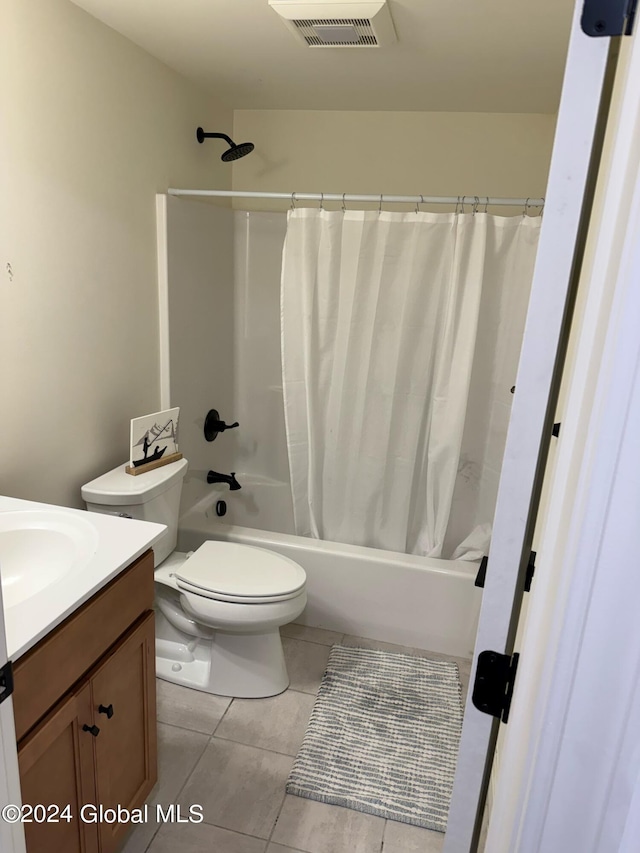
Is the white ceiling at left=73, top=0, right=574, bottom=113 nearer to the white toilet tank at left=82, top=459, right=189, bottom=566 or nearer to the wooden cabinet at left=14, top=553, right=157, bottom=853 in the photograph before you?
the white toilet tank at left=82, top=459, right=189, bottom=566

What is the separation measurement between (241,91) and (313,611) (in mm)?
2211

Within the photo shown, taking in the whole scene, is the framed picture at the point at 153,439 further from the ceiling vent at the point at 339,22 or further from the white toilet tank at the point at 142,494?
the ceiling vent at the point at 339,22

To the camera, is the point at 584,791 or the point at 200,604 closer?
the point at 584,791

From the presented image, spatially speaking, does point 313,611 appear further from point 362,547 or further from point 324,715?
point 324,715

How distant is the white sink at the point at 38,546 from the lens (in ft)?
4.58

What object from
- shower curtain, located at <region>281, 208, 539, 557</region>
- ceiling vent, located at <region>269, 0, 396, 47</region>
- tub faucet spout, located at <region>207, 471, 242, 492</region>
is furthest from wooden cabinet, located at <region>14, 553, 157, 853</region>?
ceiling vent, located at <region>269, 0, 396, 47</region>

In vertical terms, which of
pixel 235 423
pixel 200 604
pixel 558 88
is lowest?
pixel 200 604

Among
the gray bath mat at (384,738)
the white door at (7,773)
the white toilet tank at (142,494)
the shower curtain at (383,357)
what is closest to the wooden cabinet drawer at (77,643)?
the white door at (7,773)

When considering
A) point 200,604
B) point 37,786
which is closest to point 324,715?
point 200,604

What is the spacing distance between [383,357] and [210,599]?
1.15 meters

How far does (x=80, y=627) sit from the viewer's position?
1.22 metres

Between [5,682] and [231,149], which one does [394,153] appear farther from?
[5,682]

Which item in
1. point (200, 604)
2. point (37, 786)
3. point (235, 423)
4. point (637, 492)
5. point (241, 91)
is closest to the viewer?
point (637, 492)

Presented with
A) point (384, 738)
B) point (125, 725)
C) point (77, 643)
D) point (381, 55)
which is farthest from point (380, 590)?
point (381, 55)
